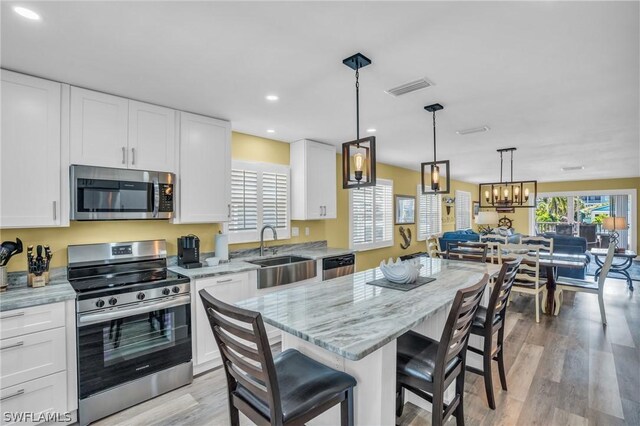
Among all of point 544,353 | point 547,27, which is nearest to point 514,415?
point 544,353

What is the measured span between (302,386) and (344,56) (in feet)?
6.43

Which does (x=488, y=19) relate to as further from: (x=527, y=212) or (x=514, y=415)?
(x=527, y=212)

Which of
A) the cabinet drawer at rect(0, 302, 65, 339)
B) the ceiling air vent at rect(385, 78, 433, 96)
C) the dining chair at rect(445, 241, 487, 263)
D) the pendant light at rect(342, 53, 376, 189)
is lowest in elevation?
the cabinet drawer at rect(0, 302, 65, 339)

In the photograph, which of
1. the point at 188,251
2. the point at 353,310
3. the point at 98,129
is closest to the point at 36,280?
the point at 188,251

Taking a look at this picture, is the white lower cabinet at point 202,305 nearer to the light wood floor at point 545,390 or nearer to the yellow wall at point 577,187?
the light wood floor at point 545,390

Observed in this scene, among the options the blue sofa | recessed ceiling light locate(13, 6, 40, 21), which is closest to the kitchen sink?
recessed ceiling light locate(13, 6, 40, 21)

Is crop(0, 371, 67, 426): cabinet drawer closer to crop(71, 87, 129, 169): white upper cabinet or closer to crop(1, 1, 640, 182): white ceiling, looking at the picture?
crop(71, 87, 129, 169): white upper cabinet

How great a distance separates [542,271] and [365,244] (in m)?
2.72

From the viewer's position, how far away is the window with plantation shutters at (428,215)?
291 inches

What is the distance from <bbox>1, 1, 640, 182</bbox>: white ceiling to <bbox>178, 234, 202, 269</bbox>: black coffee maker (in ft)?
4.28

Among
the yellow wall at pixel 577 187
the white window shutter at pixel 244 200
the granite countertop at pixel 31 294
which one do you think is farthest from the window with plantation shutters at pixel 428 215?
the granite countertop at pixel 31 294

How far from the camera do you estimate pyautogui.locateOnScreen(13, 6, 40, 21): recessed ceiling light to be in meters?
1.54

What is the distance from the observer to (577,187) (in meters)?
9.75

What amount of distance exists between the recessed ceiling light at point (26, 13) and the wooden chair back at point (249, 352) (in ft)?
5.60
